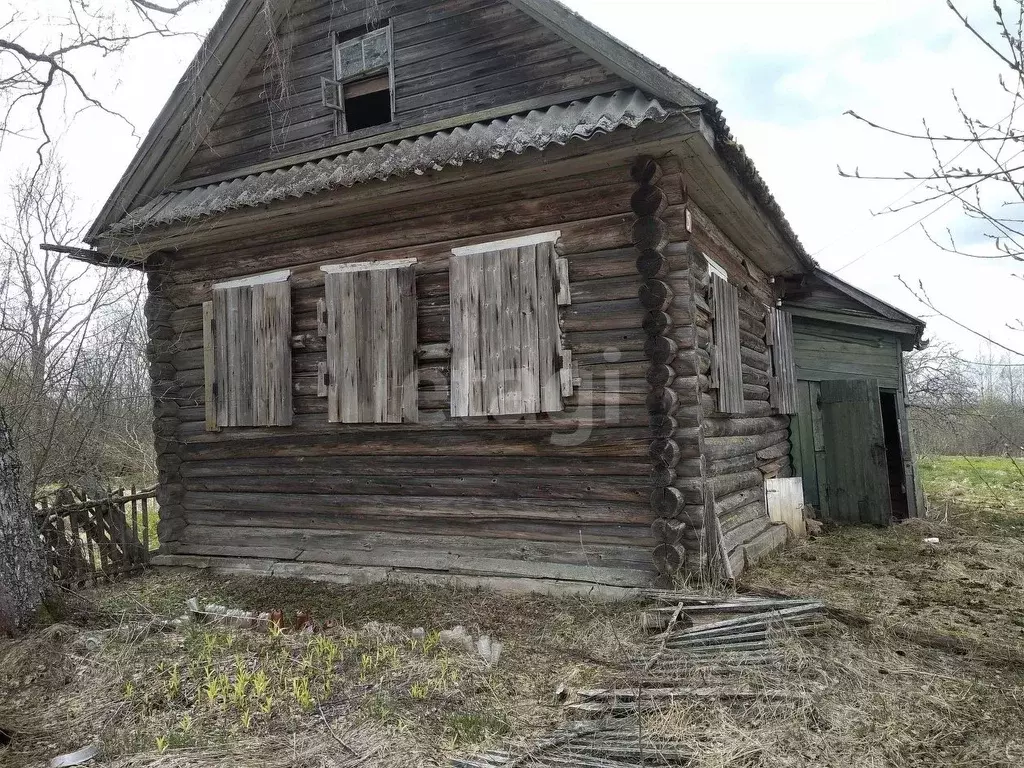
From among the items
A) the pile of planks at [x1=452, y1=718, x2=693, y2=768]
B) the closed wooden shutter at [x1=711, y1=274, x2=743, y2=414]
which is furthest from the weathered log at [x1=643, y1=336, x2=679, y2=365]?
the pile of planks at [x1=452, y1=718, x2=693, y2=768]

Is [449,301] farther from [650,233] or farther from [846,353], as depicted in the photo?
[846,353]

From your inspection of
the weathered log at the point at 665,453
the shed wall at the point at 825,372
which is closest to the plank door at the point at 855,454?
the shed wall at the point at 825,372

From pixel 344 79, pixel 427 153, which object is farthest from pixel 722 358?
pixel 344 79

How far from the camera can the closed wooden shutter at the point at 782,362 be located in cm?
964

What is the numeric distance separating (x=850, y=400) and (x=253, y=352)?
8.29 metres

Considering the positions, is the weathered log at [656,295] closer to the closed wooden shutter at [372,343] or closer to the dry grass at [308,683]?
the closed wooden shutter at [372,343]

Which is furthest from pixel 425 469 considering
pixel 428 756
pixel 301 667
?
pixel 428 756

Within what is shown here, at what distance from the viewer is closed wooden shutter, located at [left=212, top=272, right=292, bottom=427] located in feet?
24.0

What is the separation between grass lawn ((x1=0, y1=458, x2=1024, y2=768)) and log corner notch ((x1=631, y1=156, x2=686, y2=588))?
609 millimetres

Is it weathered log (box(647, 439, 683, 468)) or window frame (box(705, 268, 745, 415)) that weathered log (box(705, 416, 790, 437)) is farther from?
weathered log (box(647, 439, 683, 468))

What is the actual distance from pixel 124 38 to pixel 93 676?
226 inches

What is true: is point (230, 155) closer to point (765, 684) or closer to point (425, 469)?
point (425, 469)

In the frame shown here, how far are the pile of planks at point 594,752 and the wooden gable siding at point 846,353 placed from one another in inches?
333

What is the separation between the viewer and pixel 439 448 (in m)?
6.66
